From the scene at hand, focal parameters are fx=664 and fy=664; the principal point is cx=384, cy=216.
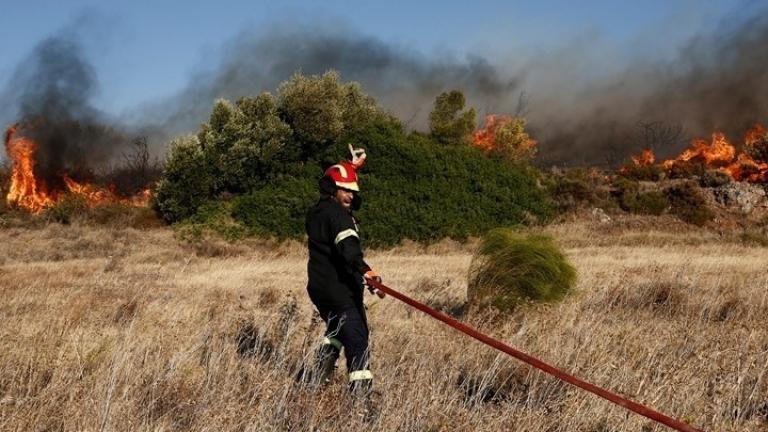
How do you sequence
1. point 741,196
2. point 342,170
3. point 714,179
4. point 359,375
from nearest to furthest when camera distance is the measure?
point 359,375, point 342,170, point 741,196, point 714,179

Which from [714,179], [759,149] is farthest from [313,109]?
[759,149]

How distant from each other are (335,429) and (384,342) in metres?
2.90

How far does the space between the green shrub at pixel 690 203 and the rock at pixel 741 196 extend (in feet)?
3.22

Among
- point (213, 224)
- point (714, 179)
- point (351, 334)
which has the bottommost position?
point (213, 224)

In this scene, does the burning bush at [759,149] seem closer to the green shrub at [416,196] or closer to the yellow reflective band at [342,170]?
the green shrub at [416,196]

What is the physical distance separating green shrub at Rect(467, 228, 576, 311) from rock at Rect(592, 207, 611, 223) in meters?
19.6

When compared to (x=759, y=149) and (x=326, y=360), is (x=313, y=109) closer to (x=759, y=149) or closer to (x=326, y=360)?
→ (x=326, y=360)

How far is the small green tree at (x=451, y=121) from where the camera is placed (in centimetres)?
3388

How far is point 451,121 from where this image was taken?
36594 mm

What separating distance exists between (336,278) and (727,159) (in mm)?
42974

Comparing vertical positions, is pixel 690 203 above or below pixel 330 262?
below

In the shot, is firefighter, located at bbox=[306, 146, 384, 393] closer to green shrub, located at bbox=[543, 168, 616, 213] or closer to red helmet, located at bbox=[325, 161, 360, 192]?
red helmet, located at bbox=[325, 161, 360, 192]

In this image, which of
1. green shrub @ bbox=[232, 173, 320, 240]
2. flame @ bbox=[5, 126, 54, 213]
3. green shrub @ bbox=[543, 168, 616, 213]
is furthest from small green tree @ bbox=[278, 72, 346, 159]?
flame @ bbox=[5, 126, 54, 213]

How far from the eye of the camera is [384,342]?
273 inches
